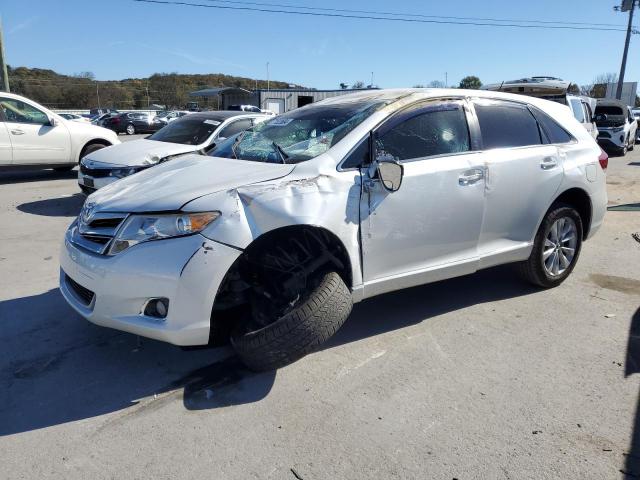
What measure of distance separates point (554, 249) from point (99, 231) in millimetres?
3768

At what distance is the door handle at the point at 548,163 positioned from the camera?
14.3 ft

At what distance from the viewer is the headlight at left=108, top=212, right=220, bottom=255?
290 cm

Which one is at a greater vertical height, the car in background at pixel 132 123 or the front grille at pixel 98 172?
the car in background at pixel 132 123

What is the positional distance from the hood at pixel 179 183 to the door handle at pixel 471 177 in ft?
4.32

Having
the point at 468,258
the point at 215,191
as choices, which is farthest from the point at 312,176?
the point at 468,258

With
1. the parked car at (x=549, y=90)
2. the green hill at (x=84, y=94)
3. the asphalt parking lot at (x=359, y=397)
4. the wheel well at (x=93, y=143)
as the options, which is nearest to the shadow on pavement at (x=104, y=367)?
the asphalt parking lot at (x=359, y=397)

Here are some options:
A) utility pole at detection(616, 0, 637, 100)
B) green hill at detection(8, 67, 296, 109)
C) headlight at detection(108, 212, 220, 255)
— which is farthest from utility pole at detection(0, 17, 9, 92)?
utility pole at detection(616, 0, 637, 100)

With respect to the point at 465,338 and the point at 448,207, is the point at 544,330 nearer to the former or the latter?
the point at 465,338

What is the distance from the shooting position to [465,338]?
150 inches

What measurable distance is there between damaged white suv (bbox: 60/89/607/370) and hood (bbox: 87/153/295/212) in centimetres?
1

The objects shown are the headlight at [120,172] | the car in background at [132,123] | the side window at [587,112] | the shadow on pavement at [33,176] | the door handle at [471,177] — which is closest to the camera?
the door handle at [471,177]

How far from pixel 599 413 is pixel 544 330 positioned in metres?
1.10

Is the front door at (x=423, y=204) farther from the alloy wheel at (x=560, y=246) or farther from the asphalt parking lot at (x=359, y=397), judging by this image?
the alloy wheel at (x=560, y=246)

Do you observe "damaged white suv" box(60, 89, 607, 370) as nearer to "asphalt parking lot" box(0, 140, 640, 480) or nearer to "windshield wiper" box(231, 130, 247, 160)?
"windshield wiper" box(231, 130, 247, 160)
